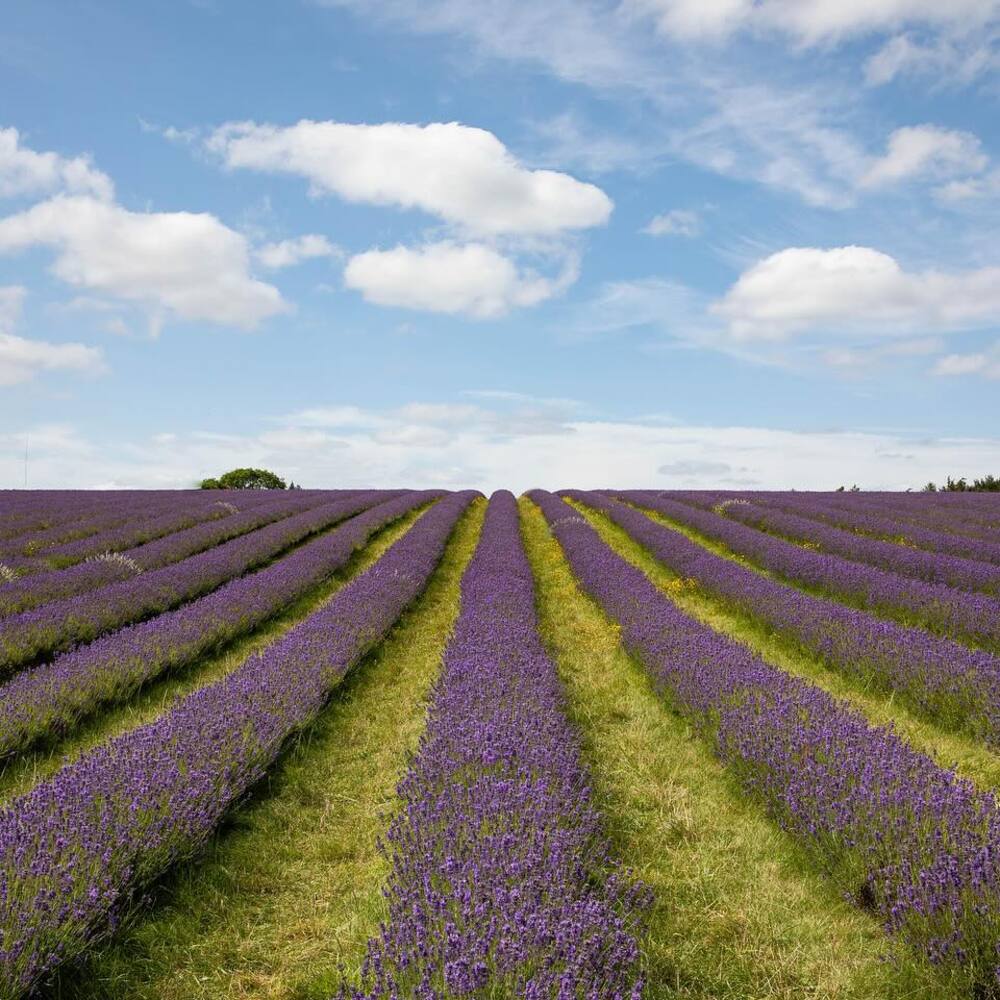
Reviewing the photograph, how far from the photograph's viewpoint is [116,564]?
11336mm

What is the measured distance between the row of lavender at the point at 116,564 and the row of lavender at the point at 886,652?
842 cm

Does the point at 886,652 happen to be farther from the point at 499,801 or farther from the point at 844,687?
the point at 499,801

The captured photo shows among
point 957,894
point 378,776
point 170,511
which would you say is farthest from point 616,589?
point 170,511

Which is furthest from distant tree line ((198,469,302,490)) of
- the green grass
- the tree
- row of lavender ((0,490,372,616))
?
the green grass

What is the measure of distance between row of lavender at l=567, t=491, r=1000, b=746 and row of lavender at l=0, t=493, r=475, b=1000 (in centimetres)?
451

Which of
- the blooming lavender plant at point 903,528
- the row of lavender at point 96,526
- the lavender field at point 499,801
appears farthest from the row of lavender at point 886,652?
the row of lavender at point 96,526

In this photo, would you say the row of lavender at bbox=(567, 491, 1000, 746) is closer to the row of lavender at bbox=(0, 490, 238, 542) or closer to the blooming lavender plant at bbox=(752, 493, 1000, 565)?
the blooming lavender plant at bbox=(752, 493, 1000, 565)

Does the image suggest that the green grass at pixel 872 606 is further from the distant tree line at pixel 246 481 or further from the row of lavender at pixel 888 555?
the distant tree line at pixel 246 481

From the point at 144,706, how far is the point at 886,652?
20.6 feet

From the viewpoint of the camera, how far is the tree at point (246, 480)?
4294cm

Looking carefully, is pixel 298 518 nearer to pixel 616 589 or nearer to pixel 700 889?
pixel 616 589

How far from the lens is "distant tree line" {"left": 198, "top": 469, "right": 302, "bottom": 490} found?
141 ft

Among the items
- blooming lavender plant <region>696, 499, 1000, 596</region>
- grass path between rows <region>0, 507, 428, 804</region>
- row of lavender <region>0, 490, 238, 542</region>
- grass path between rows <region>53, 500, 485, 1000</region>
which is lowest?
grass path between rows <region>53, 500, 485, 1000</region>

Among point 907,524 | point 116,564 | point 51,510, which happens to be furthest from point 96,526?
point 907,524
